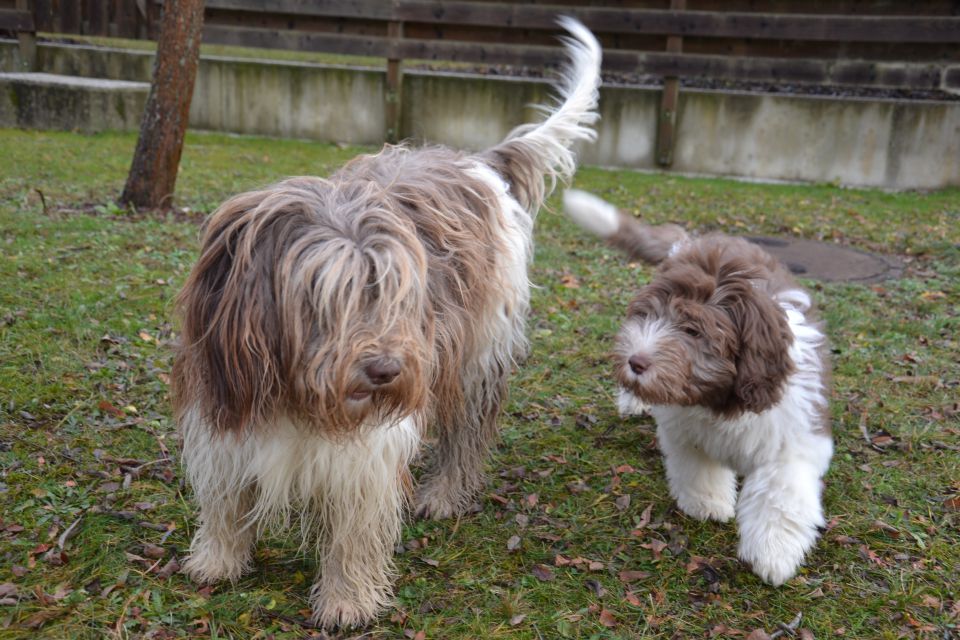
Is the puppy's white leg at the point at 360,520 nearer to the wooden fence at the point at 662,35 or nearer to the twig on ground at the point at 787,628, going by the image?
the twig on ground at the point at 787,628

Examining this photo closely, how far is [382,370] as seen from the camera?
240 centimetres

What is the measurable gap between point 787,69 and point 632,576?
29.3ft

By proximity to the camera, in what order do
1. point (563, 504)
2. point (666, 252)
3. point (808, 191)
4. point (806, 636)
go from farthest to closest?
point (808, 191)
point (666, 252)
point (563, 504)
point (806, 636)

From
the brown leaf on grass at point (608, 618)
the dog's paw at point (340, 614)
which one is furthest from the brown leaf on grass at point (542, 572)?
the dog's paw at point (340, 614)

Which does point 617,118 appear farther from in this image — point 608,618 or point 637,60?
point 608,618

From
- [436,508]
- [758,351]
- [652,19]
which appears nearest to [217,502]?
[436,508]

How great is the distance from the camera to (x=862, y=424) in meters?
4.24

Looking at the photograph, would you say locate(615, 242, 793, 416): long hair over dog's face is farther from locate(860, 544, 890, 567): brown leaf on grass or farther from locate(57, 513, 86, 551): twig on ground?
locate(57, 513, 86, 551): twig on ground

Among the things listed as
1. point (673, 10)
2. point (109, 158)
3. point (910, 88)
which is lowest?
point (109, 158)

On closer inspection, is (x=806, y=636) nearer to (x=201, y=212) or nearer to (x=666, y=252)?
(x=666, y=252)

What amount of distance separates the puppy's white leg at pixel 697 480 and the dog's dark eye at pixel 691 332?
1.88 ft

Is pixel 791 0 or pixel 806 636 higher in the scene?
pixel 791 0

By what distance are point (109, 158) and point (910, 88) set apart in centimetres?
951

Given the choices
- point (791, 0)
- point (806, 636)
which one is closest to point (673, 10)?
point (791, 0)
